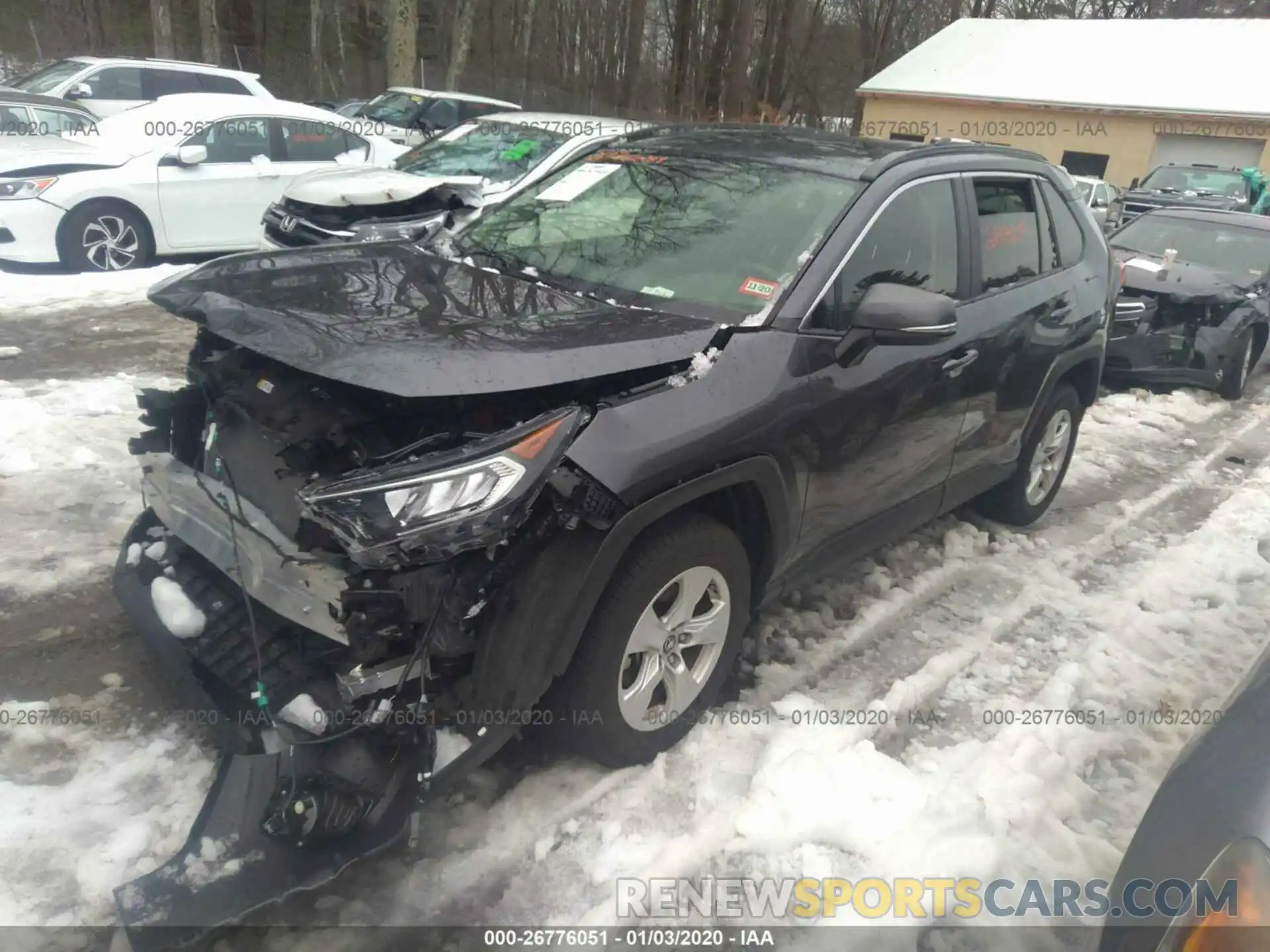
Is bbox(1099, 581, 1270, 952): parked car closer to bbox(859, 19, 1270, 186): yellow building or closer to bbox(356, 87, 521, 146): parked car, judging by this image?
bbox(356, 87, 521, 146): parked car

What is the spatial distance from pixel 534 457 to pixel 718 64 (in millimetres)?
27064

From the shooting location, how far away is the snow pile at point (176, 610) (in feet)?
8.71

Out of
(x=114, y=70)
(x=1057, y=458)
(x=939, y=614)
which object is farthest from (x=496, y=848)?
(x=114, y=70)

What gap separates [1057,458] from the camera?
5.15 meters

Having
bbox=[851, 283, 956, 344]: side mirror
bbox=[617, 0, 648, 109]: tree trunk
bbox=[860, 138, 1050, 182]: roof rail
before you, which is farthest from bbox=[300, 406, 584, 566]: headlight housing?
bbox=[617, 0, 648, 109]: tree trunk

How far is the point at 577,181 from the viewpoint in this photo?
13.0ft

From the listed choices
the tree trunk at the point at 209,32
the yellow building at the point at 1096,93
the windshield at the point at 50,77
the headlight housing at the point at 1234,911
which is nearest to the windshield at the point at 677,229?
the headlight housing at the point at 1234,911

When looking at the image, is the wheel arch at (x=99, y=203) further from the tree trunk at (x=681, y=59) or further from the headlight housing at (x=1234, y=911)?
the tree trunk at (x=681, y=59)

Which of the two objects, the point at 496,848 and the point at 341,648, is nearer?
the point at 341,648

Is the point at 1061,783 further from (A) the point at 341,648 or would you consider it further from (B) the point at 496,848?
(A) the point at 341,648

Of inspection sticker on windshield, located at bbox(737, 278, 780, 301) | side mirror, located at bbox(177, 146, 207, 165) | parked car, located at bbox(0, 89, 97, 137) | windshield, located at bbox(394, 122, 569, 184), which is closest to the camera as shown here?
inspection sticker on windshield, located at bbox(737, 278, 780, 301)

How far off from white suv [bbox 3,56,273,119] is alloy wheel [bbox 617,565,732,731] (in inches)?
434

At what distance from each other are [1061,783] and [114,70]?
13481 millimetres

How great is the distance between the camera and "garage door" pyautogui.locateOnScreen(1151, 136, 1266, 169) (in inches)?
995
